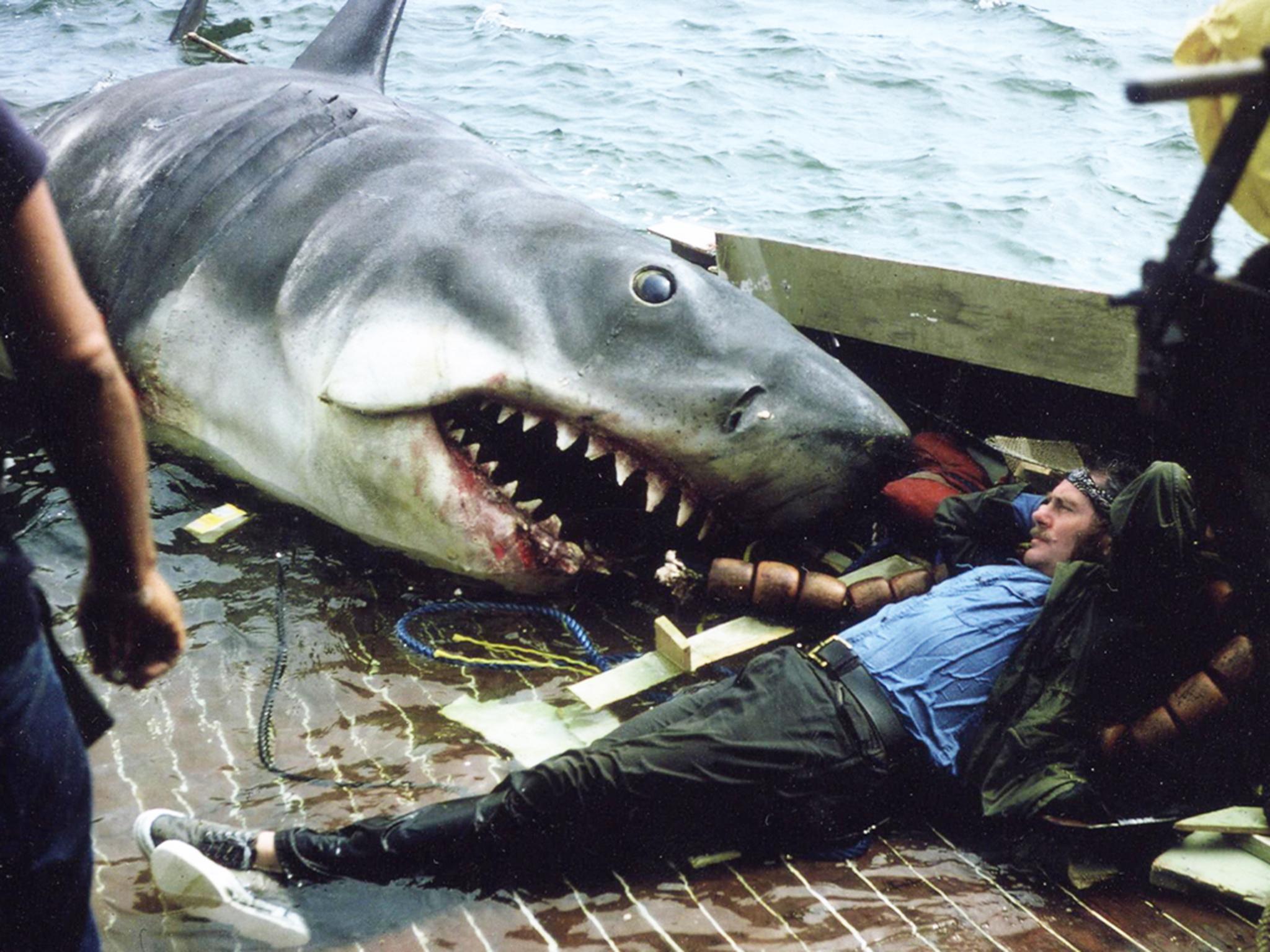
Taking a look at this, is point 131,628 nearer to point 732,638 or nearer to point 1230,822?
point 732,638

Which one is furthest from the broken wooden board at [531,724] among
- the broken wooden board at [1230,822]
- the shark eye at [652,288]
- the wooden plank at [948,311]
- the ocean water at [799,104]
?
the ocean water at [799,104]

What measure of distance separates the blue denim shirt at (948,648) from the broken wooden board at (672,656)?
44 centimetres

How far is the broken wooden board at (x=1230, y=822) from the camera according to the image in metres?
2.71

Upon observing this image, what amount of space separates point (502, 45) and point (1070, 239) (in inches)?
337

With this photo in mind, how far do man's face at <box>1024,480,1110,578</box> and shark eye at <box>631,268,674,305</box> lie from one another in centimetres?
130

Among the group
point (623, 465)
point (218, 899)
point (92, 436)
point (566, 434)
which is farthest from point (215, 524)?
point (92, 436)

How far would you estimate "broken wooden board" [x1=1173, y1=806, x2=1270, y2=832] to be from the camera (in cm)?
271

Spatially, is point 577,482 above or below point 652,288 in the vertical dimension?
below

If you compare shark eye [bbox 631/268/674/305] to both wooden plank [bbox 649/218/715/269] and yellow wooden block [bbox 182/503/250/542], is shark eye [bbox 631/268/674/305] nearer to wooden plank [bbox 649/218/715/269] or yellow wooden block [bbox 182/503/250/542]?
yellow wooden block [bbox 182/503/250/542]

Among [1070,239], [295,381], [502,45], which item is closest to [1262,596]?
[295,381]

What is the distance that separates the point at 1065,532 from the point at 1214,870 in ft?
3.42

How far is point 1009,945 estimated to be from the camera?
100 inches

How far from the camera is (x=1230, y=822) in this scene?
8.98 ft

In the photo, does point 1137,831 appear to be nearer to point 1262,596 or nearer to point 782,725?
point 1262,596
